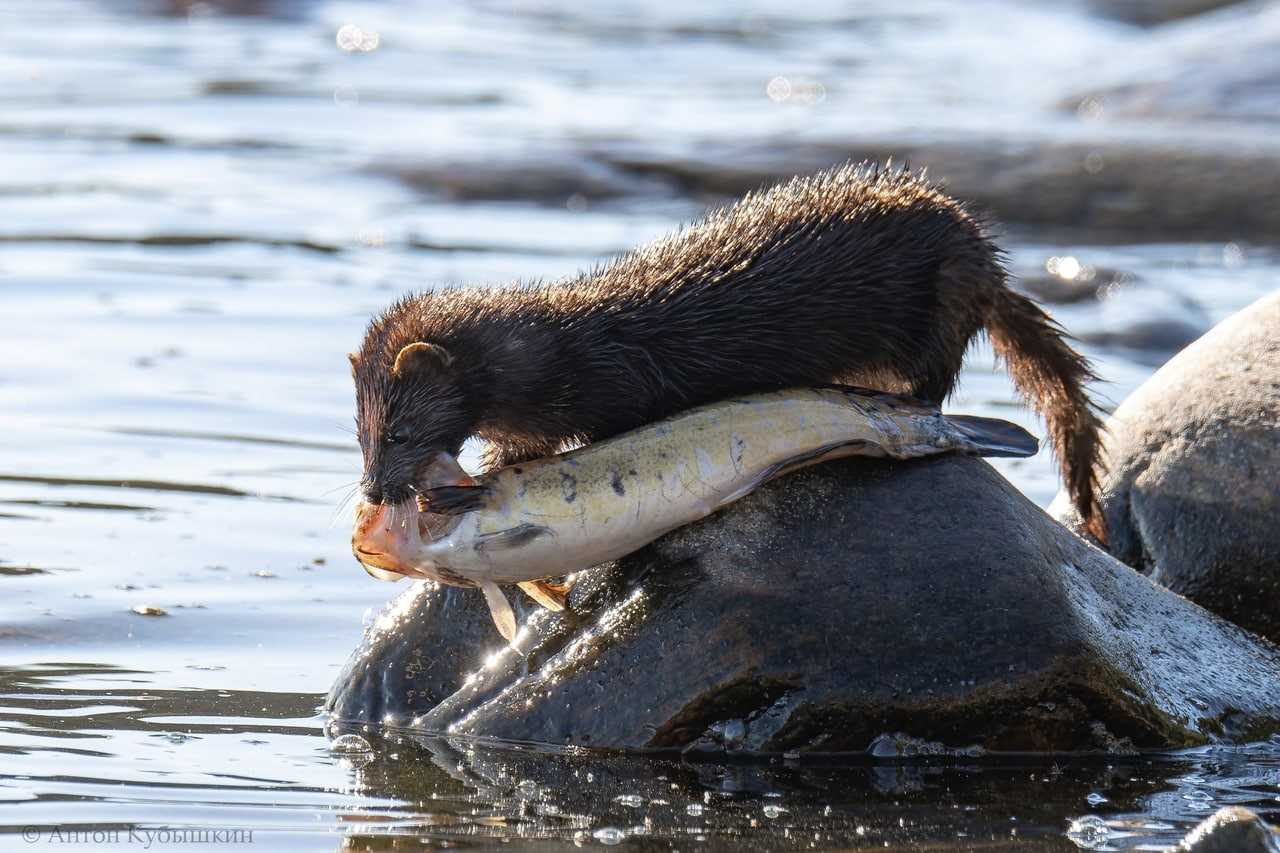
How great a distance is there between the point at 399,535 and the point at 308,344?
15.9 feet

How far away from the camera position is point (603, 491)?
4.79 m

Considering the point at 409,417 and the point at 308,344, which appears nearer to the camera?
the point at 409,417

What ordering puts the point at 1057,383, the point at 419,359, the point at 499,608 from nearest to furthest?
the point at 499,608 → the point at 419,359 → the point at 1057,383

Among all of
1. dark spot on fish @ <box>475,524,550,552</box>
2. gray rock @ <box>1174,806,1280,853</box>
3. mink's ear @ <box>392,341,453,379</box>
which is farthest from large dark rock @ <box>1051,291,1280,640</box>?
mink's ear @ <box>392,341,453,379</box>

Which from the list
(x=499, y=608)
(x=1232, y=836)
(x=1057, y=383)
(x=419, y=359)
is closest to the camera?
(x=1232, y=836)

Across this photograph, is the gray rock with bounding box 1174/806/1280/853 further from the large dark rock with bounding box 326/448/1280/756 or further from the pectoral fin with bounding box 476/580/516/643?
the pectoral fin with bounding box 476/580/516/643

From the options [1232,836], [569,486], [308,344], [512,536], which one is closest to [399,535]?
[512,536]

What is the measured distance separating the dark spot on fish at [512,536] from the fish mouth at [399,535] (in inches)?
3.8

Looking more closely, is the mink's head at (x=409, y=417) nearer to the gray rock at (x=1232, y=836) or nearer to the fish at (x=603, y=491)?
the fish at (x=603, y=491)

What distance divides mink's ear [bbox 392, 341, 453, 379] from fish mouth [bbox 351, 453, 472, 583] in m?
0.29

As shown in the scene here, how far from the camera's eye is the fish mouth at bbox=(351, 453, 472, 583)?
4723 millimetres

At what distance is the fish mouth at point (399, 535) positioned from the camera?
4.72 metres

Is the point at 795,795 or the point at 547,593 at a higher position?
the point at 547,593

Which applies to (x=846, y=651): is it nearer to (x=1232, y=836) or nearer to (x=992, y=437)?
(x=992, y=437)
